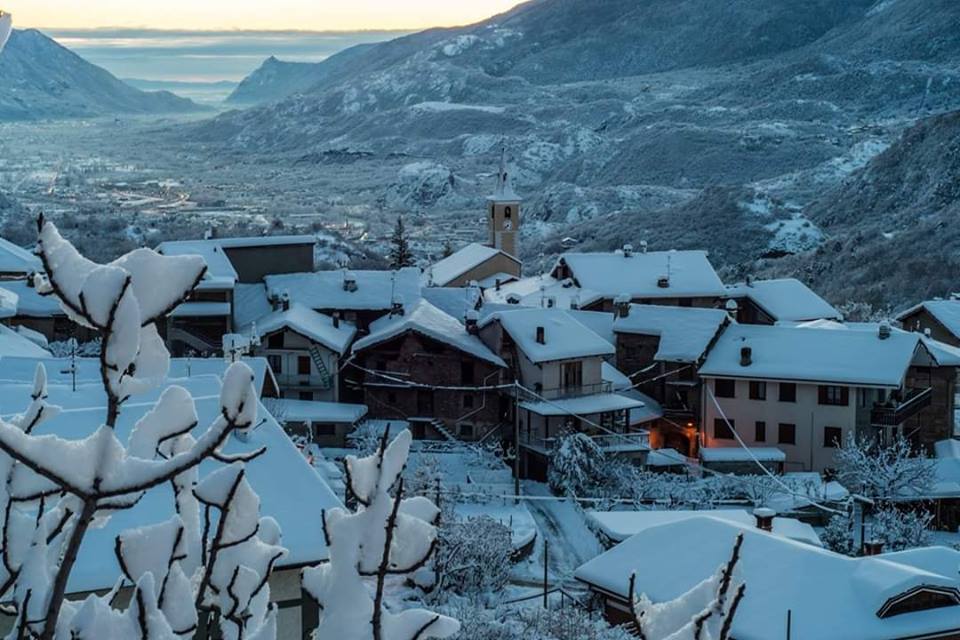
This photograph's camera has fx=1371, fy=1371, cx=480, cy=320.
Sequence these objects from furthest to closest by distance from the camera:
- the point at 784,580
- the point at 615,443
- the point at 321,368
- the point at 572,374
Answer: the point at 321,368 < the point at 572,374 < the point at 615,443 < the point at 784,580

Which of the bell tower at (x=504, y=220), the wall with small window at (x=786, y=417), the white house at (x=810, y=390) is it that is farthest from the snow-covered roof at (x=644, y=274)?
the bell tower at (x=504, y=220)

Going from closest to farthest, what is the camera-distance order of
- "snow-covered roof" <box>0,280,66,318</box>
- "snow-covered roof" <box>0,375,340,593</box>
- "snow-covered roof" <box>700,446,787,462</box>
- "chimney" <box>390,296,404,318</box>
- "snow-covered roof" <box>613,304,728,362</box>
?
"snow-covered roof" <box>0,375,340,593</box> → "snow-covered roof" <box>700,446,787,462</box> → "snow-covered roof" <box>613,304,728,362</box> → "snow-covered roof" <box>0,280,66,318</box> → "chimney" <box>390,296,404,318</box>

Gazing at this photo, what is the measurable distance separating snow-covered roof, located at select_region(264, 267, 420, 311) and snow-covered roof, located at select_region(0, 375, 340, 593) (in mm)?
21498

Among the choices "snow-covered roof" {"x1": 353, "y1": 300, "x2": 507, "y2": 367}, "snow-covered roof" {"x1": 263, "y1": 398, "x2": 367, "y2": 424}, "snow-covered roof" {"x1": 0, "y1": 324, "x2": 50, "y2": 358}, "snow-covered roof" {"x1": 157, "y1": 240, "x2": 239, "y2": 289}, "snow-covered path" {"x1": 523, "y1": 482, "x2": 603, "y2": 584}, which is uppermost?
"snow-covered roof" {"x1": 157, "y1": 240, "x2": 239, "y2": 289}

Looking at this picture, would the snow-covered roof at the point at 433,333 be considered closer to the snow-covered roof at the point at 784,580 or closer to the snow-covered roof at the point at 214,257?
the snow-covered roof at the point at 214,257

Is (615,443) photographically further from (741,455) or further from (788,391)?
(788,391)

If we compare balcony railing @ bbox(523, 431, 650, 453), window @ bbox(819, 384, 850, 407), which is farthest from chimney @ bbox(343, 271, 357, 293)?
window @ bbox(819, 384, 850, 407)

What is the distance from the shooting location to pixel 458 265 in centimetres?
5172

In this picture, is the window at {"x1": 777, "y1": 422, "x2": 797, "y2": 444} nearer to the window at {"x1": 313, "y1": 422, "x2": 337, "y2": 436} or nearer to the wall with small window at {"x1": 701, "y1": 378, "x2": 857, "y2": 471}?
the wall with small window at {"x1": 701, "y1": 378, "x2": 857, "y2": 471}

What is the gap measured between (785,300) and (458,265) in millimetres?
12613

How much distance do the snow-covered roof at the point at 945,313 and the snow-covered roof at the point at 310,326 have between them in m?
17.5

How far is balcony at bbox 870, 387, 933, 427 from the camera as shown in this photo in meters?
31.7

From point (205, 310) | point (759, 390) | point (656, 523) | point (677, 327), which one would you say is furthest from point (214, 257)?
point (656, 523)

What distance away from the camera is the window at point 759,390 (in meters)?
32.8
